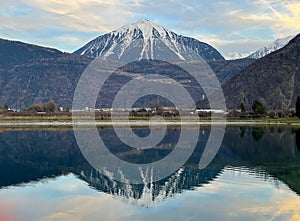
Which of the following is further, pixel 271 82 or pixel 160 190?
pixel 271 82

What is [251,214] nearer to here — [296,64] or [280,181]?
[280,181]

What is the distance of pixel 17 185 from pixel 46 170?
772 cm

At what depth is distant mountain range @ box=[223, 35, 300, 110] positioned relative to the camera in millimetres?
152000

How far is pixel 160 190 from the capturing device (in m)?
Answer: 28.5

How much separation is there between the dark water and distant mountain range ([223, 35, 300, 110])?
10754 cm

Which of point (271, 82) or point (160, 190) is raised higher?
point (271, 82)

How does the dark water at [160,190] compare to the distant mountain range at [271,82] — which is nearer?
the dark water at [160,190]

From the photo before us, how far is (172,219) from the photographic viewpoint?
20.9m

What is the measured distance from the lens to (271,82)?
164 metres

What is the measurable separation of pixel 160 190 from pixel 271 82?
142 meters

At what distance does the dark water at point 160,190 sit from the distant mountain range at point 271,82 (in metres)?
108

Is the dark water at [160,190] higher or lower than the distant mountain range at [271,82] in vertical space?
lower

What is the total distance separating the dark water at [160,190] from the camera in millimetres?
22125

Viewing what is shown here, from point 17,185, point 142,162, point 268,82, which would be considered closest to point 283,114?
point 268,82
